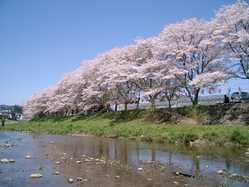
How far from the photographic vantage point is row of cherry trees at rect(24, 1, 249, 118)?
35594 mm

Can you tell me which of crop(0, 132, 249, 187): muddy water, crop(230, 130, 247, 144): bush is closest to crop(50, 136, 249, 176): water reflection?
crop(0, 132, 249, 187): muddy water

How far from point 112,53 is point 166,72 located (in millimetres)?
20621

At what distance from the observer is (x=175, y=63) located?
42.5m

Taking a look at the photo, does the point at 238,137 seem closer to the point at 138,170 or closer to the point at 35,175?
the point at 138,170

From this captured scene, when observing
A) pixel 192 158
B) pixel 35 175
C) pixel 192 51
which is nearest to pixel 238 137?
pixel 192 158

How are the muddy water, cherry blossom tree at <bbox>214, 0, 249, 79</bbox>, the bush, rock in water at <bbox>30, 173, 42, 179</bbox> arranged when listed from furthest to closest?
1. cherry blossom tree at <bbox>214, 0, 249, 79</bbox>
2. the bush
3. rock in water at <bbox>30, 173, 42, 179</bbox>
4. the muddy water

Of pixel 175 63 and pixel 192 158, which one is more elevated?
pixel 175 63

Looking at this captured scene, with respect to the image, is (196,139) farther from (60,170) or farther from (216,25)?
(216,25)

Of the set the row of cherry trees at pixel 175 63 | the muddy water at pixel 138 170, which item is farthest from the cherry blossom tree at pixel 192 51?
the muddy water at pixel 138 170

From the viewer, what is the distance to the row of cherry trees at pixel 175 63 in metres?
35.6

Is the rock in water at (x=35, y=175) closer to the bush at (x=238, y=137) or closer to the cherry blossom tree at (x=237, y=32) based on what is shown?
the bush at (x=238, y=137)

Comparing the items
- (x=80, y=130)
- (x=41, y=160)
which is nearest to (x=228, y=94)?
(x=80, y=130)

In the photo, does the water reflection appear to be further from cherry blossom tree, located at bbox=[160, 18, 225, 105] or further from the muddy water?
cherry blossom tree, located at bbox=[160, 18, 225, 105]

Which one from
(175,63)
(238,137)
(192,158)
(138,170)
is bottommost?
(138,170)
